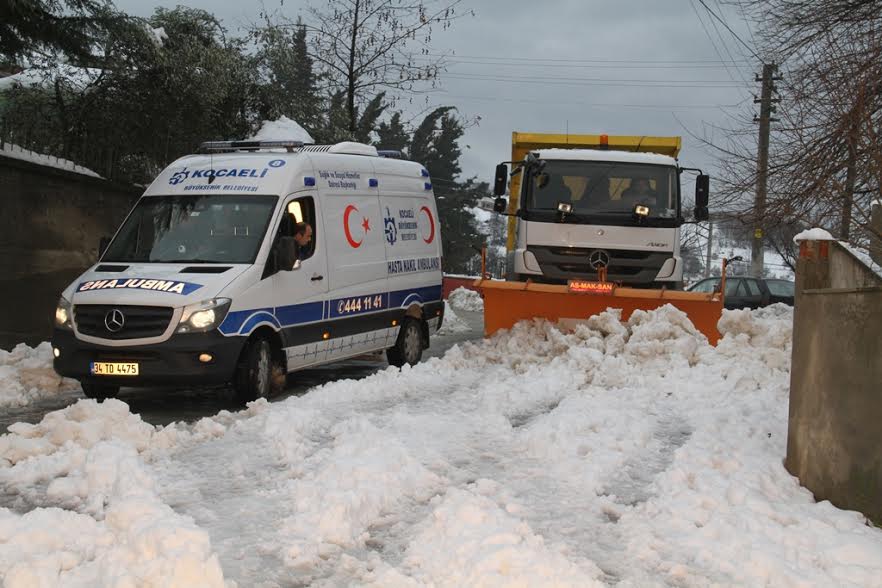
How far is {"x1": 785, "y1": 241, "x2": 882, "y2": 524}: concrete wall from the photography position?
529cm

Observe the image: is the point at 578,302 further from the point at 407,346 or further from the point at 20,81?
the point at 20,81

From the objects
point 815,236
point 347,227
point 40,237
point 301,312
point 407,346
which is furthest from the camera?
point 40,237

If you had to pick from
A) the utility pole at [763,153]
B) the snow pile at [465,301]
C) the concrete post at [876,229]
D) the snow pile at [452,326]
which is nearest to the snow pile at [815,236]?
the concrete post at [876,229]

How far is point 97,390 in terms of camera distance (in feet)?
32.0

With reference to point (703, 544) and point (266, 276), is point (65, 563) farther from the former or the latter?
point (266, 276)

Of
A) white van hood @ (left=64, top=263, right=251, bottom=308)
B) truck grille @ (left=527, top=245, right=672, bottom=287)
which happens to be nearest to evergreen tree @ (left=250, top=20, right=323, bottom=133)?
truck grille @ (left=527, top=245, right=672, bottom=287)

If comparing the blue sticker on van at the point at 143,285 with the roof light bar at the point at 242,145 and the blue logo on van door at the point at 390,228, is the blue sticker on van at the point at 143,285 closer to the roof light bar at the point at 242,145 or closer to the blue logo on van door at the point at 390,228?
the roof light bar at the point at 242,145

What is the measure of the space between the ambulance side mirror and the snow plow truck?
142 inches

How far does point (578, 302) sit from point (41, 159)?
24.9 feet

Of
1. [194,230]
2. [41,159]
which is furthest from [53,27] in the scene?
[194,230]

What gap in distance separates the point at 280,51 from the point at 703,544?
17489 millimetres

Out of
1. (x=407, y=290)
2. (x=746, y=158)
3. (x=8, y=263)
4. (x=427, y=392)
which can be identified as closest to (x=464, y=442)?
(x=427, y=392)

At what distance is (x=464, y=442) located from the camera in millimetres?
7250

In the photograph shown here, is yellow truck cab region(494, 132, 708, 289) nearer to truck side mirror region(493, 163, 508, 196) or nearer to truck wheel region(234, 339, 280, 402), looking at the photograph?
truck side mirror region(493, 163, 508, 196)
